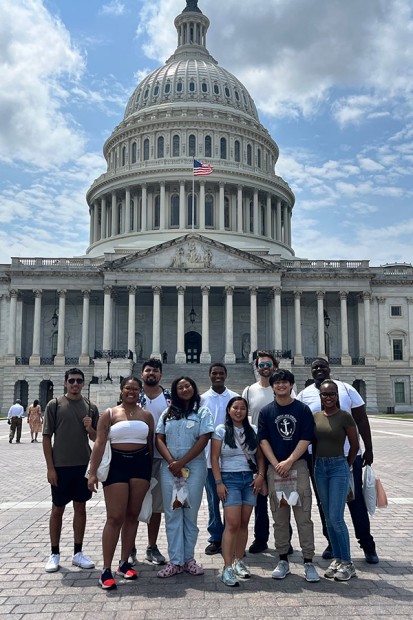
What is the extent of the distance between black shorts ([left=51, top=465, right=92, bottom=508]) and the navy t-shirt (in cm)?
257

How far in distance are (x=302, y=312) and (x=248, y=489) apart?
57.8 meters

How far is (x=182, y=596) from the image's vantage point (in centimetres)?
719

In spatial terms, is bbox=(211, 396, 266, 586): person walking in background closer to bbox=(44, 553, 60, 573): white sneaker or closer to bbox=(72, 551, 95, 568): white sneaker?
bbox=(72, 551, 95, 568): white sneaker

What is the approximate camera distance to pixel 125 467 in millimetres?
8000

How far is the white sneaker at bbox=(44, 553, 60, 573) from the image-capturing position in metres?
8.16

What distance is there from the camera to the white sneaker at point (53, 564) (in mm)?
8156

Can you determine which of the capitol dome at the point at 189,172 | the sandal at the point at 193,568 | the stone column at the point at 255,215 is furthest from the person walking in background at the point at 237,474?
the stone column at the point at 255,215

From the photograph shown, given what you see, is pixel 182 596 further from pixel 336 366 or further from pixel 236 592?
pixel 336 366

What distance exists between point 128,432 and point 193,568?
1954 mm

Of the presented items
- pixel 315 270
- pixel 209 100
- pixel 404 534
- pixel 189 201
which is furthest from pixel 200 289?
pixel 404 534

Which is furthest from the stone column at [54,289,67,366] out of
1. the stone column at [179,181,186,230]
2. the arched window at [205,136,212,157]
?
the arched window at [205,136,212,157]

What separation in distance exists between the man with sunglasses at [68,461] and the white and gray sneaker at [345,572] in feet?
10.7

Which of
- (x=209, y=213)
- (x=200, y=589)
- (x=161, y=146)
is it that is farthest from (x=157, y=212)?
(x=200, y=589)

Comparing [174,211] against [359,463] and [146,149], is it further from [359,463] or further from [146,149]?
[359,463]
